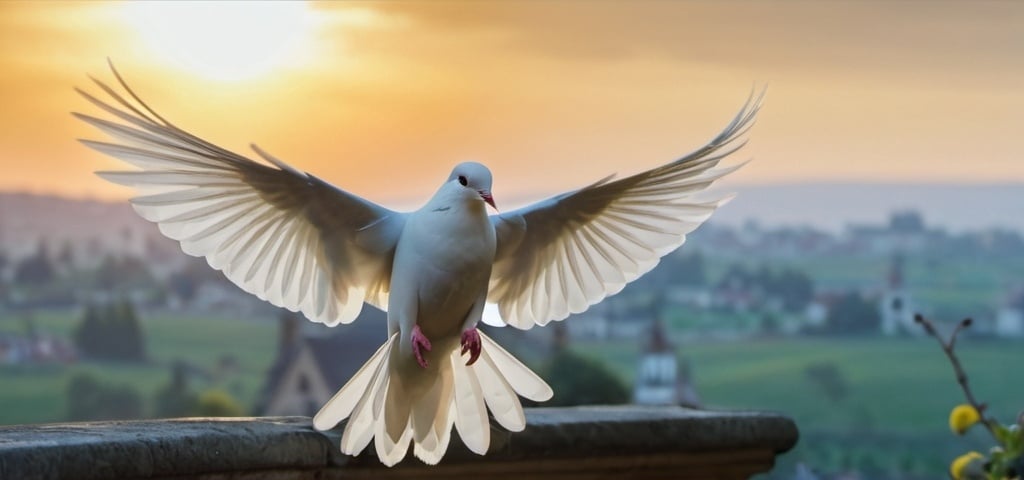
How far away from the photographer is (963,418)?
11.4ft

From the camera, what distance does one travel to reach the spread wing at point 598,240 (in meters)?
4.20

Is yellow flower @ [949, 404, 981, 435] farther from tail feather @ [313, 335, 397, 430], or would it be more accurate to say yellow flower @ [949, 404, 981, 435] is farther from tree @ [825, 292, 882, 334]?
tree @ [825, 292, 882, 334]

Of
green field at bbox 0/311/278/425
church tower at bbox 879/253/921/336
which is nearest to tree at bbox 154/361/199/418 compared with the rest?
green field at bbox 0/311/278/425

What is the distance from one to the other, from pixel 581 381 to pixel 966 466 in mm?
58022

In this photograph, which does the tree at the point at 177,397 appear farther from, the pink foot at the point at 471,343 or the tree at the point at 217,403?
the pink foot at the point at 471,343

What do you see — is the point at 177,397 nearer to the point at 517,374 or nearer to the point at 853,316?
the point at 853,316

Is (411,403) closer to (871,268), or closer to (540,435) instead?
(540,435)

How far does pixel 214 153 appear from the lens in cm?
371

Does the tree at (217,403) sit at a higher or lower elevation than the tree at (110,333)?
lower

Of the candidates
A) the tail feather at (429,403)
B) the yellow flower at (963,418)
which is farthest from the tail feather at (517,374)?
the yellow flower at (963,418)

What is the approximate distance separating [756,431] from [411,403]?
0.81 m

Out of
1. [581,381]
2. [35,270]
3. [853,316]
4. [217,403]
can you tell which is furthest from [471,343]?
[217,403]

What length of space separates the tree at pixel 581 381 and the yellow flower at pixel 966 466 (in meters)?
53.8

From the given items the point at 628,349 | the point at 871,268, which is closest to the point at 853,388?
the point at 871,268
